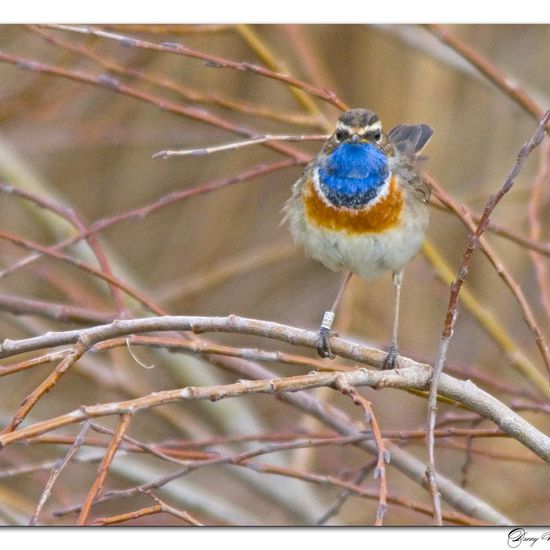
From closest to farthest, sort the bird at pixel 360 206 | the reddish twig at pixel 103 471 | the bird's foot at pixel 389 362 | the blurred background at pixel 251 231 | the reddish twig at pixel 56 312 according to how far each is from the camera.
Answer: the reddish twig at pixel 103 471
the bird's foot at pixel 389 362
the bird at pixel 360 206
the reddish twig at pixel 56 312
the blurred background at pixel 251 231

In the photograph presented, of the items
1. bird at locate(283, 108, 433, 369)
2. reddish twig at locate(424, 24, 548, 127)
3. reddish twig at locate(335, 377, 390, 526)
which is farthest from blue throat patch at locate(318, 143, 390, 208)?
reddish twig at locate(335, 377, 390, 526)

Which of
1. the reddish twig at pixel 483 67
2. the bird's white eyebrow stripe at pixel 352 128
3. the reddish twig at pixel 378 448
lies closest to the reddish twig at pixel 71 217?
the bird's white eyebrow stripe at pixel 352 128

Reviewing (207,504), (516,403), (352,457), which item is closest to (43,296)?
(352,457)

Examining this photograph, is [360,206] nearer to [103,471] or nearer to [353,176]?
[353,176]

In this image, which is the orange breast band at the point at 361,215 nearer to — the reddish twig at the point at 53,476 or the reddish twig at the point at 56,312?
the reddish twig at the point at 56,312

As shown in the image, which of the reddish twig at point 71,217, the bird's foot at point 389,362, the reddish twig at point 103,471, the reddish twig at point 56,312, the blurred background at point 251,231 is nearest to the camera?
the reddish twig at point 103,471
